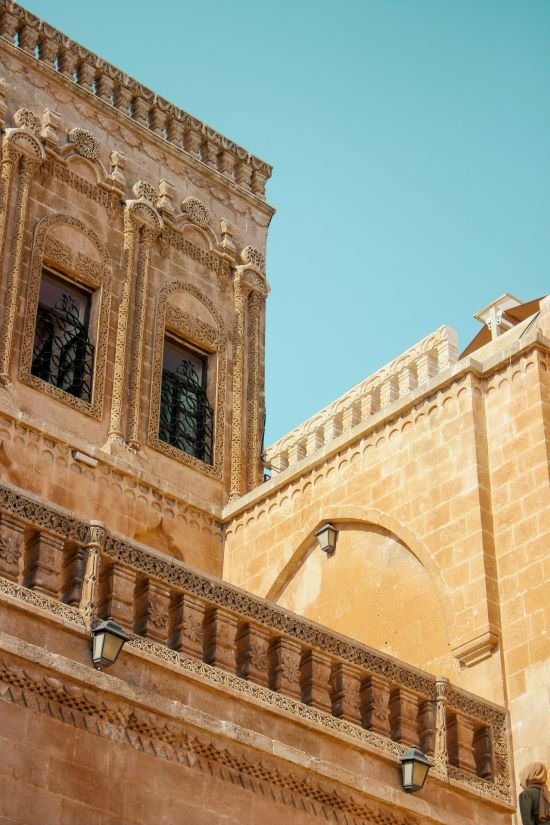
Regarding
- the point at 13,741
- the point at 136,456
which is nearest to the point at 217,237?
the point at 136,456

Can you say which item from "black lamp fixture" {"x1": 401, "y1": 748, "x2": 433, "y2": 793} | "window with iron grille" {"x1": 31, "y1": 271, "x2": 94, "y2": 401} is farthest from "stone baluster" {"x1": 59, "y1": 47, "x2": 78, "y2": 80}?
"black lamp fixture" {"x1": 401, "y1": 748, "x2": 433, "y2": 793}

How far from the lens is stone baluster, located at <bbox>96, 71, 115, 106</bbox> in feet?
57.0

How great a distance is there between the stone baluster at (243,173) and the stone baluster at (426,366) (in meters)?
4.18

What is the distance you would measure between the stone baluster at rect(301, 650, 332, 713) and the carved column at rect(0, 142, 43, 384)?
5.20 m

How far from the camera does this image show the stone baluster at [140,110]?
17625 millimetres

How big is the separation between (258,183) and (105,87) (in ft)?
7.25

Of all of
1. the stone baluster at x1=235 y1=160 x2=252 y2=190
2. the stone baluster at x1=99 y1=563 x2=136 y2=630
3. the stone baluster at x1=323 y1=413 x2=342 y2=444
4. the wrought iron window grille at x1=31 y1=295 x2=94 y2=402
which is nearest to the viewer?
the stone baluster at x1=99 y1=563 x2=136 y2=630

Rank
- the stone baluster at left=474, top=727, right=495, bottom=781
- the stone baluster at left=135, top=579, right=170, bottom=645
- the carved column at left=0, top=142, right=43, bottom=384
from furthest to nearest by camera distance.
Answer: the carved column at left=0, top=142, right=43, bottom=384 < the stone baluster at left=474, top=727, right=495, bottom=781 < the stone baluster at left=135, top=579, right=170, bottom=645

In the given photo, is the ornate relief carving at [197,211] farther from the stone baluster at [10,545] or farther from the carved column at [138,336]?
the stone baluster at [10,545]

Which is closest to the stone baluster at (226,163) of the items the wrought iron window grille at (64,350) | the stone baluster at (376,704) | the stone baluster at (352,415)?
the wrought iron window grille at (64,350)

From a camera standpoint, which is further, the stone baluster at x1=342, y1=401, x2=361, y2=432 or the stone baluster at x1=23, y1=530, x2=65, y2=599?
the stone baluster at x1=342, y1=401, x2=361, y2=432

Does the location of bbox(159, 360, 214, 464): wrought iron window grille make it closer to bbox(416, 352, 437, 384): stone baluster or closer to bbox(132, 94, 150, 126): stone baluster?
bbox(416, 352, 437, 384): stone baluster

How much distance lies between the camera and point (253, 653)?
A: 1043cm

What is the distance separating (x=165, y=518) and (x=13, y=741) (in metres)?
6.66
